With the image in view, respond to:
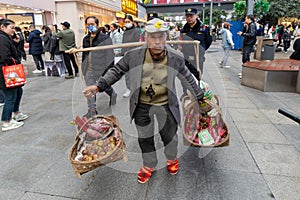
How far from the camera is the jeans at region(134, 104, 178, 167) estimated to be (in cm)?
237

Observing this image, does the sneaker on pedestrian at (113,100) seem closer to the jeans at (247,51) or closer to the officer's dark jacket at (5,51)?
the officer's dark jacket at (5,51)

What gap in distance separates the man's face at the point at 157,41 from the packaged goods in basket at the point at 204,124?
0.87 meters

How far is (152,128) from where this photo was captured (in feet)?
8.15

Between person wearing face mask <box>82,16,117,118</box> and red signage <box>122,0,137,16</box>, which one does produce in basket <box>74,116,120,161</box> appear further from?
red signage <box>122,0,137,16</box>

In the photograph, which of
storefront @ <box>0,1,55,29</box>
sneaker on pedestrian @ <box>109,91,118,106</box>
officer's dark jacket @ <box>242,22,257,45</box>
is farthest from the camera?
storefront @ <box>0,1,55,29</box>

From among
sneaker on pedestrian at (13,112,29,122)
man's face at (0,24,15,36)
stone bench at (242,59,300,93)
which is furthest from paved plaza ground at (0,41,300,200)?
stone bench at (242,59,300,93)

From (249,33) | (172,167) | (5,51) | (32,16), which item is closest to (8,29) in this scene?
(5,51)

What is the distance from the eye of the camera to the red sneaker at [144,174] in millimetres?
2436

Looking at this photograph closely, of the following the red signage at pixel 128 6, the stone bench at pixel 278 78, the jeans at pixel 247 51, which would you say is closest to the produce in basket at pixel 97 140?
the stone bench at pixel 278 78

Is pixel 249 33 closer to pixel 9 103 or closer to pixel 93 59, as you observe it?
pixel 93 59

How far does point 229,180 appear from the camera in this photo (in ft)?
7.95

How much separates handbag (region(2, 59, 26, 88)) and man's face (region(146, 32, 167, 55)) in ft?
8.68

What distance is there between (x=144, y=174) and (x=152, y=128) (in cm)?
48

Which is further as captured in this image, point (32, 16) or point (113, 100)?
point (32, 16)
